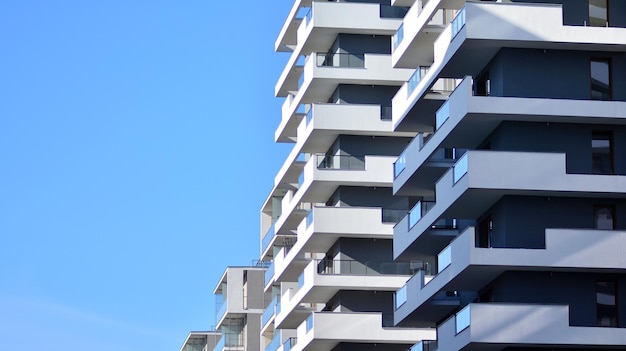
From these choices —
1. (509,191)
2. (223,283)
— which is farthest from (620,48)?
(223,283)

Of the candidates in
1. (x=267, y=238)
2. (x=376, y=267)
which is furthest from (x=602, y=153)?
(x=267, y=238)

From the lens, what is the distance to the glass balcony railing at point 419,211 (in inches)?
2815

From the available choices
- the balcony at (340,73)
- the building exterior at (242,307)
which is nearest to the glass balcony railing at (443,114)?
the balcony at (340,73)

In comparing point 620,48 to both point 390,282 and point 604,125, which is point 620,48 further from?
point 390,282

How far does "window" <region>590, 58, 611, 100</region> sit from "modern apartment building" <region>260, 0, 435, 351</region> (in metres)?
20.0

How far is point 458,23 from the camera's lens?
66.6m

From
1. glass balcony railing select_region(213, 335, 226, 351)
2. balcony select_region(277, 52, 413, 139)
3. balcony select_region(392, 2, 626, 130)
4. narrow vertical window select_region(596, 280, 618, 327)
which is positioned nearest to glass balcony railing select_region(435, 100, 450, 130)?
balcony select_region(392, 2, 626, 130)

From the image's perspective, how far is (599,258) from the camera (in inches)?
2502

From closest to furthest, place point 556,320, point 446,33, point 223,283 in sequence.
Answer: point 556,320
point 446,33
point 223,283

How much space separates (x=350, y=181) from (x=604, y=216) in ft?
76.6

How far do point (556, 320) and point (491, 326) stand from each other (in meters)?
2.27

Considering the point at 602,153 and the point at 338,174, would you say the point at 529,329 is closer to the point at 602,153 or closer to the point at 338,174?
the point at 602,153

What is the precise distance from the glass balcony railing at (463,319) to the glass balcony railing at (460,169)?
4.98 meters

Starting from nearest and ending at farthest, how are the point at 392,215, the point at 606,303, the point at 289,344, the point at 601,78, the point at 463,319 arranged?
1. the point at 463,319
2. the point at 606,303
3. the point at 601,78
4. the point at 392,215
5. the point at 289,344
